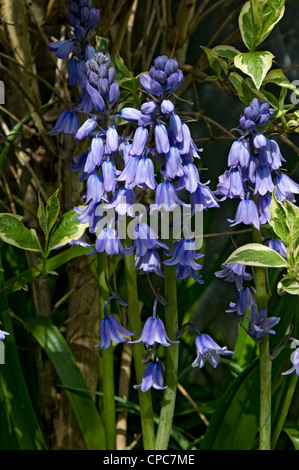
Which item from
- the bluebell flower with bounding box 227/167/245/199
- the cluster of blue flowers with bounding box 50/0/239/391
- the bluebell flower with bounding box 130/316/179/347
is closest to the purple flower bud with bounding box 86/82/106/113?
the cluster of blue flowers with bounding box 50/0/239/391

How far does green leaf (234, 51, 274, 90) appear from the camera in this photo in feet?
2.73

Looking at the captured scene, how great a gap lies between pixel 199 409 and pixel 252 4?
0.82 metres

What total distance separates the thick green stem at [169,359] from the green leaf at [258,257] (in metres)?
0.11

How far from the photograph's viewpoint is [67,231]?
0.97m

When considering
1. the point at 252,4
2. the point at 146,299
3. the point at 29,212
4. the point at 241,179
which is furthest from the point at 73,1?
the point at 146,299

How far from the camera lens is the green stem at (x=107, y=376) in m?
1.02

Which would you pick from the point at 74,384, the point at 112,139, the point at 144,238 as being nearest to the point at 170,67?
the point at 112,139

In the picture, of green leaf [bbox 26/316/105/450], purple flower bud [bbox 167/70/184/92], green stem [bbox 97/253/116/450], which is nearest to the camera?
purple flower bud [bbox 167/70/184/92]

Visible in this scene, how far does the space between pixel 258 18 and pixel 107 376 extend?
620 mm

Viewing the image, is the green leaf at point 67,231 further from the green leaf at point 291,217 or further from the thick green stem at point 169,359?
the green leaf at point 291,217

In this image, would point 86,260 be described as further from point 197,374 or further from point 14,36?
point 197,374

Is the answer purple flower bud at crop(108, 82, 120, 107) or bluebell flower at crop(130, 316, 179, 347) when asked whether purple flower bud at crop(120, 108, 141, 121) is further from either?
bluebell flower at crop(130, 316, 179, 347)

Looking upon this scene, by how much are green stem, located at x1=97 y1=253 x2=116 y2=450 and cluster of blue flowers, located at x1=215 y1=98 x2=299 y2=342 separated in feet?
0.73

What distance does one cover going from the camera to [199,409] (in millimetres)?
1308
